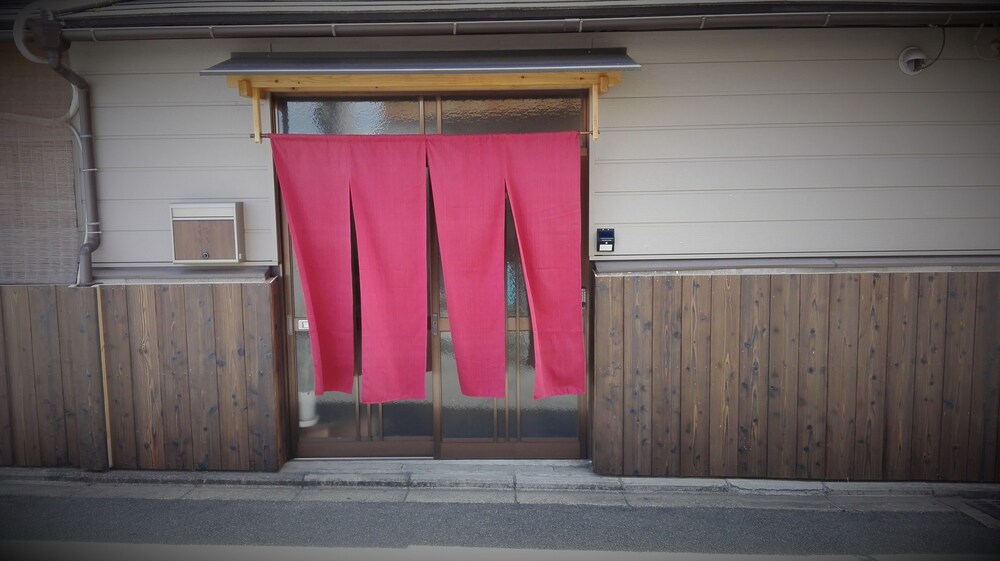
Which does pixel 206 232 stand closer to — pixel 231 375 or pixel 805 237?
pixel 231 375

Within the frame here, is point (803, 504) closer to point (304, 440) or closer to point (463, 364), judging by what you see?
point (463, 364)

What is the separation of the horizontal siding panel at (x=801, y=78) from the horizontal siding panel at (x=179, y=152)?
3.27m

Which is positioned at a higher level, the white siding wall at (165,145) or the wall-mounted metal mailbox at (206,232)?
the white siding wall at (165,145)

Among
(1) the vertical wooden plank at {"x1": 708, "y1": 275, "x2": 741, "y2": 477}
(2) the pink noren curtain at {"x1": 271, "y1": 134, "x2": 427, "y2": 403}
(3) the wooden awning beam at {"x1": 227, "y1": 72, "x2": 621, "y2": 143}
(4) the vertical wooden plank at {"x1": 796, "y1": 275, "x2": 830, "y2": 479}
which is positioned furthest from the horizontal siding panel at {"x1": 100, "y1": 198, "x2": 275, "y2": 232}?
(4) the vertical wooden plank at {"x1": 796, "y1": 275, "x2": 830, "y2": 479}

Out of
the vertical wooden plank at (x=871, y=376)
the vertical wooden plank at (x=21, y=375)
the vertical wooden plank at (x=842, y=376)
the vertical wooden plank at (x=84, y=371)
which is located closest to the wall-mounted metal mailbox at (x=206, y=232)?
the vertical wooden plank at (x=84, y=371)

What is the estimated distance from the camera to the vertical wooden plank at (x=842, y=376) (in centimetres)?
517

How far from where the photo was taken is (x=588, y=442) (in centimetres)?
562

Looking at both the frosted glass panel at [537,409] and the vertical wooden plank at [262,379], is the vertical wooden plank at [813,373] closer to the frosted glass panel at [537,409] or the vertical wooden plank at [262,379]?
the frosted glass panel at [537,409]

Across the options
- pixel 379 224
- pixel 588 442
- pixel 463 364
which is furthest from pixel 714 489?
pixel 379 224

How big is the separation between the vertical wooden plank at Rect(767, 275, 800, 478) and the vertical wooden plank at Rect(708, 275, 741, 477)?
0.30m

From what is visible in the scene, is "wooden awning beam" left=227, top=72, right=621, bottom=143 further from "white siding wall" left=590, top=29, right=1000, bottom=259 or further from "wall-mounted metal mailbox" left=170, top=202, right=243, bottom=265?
"wall-mounted metal mailbox" left=170, top=202, right=243, bottom=265

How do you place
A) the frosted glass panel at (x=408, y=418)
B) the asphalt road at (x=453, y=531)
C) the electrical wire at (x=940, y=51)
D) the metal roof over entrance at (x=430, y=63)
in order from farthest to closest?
the frosted glass panel at (x=408, y=418)
the electrical wire at (x=940, y=51)
the metal roof over entrance at (x=430, y=63)
the asphalt road at (x=453, y=531)

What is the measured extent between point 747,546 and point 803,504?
1.01m

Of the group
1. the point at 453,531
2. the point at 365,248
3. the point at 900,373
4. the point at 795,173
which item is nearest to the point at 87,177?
the point at 365,248
